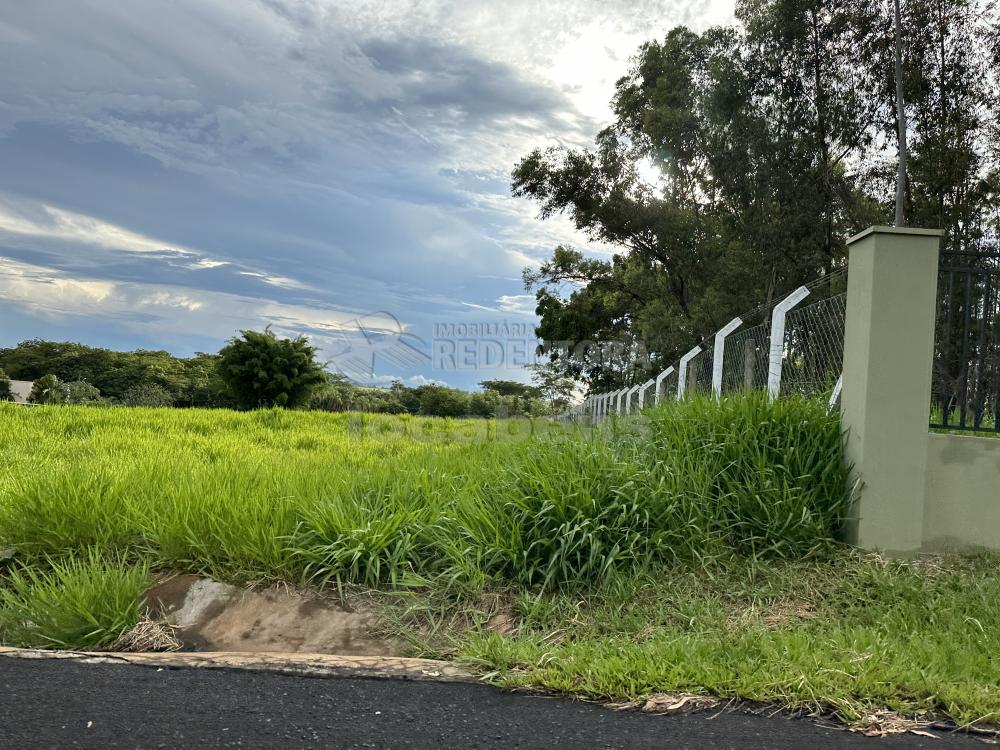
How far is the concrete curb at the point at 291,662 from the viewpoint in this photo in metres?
3.06

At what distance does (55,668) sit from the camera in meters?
3.10

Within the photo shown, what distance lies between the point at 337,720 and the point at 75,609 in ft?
5.90

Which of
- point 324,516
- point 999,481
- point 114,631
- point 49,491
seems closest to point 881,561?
point 999,481

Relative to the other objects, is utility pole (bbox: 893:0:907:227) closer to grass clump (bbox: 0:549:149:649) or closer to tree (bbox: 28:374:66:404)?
grass clump (bbox: 0:549:149:649)

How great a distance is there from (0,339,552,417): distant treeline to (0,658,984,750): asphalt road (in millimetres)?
9131

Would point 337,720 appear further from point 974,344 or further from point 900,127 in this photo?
point 900,127

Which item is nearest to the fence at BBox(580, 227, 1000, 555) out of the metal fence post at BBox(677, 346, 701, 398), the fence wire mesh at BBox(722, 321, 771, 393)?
the fence wire mesh at BBox(722, 321, 771, 393)

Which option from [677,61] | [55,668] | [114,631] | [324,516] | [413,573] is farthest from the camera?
[677,61]

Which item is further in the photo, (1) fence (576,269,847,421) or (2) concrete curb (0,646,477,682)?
(1) fence (576,269,847,421)

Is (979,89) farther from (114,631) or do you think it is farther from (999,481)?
(114,631)

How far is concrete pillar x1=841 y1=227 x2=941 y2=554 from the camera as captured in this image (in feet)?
14.6

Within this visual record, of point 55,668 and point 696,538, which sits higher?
point 696,538

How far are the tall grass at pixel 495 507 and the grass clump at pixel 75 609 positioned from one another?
16.2 inches

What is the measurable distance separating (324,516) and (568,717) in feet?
6.62
